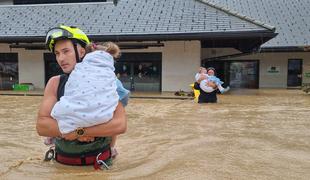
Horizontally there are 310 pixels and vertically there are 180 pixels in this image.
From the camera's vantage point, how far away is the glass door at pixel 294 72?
23.6 m

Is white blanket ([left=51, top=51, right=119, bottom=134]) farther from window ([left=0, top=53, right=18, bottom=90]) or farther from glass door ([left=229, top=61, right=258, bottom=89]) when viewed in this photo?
glass door ([left=229, top=61, right=258, bottom=89])

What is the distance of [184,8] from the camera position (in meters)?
18.8

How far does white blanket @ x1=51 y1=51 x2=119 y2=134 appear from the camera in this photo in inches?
117

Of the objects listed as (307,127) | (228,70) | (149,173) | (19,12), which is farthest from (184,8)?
(149,173)

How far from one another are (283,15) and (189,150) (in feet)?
74.9

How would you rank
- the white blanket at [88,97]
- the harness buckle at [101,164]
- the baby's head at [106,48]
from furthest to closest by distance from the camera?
the harness buckle at [101,164]
the baby's head at [106,48]
the white blanket at [88,97]

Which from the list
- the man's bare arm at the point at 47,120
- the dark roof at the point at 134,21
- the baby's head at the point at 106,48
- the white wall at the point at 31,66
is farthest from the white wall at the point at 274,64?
the man's bare arm at the point at 47,120

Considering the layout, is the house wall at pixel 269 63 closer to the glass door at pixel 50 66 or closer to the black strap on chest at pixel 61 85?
the glass door at pixel 50 66

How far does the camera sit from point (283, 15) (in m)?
25.2

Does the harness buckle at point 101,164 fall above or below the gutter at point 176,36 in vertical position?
below

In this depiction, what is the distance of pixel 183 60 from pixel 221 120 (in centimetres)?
1042

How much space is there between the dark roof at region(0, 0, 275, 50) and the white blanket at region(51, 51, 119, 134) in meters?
13.4

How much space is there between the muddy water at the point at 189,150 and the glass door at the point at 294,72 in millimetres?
16093

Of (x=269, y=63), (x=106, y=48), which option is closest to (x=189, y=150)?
(x=106, y=48)
